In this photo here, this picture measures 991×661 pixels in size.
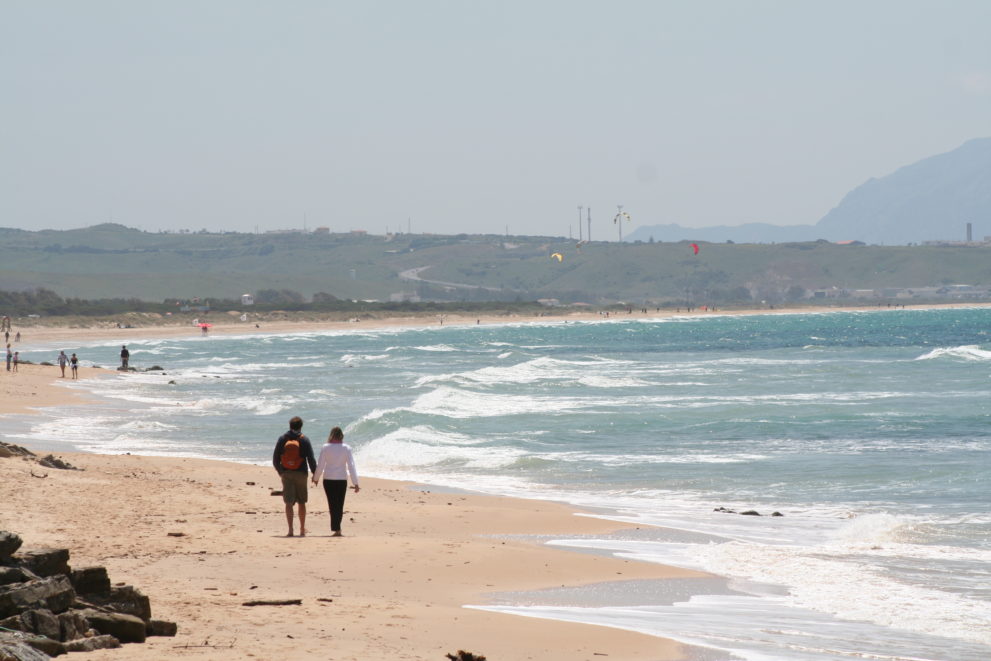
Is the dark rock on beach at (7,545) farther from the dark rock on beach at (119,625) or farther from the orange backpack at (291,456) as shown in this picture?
the orange backpack at (291,456)

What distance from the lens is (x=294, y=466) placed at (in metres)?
12.2

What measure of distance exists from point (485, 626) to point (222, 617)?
1737 mm

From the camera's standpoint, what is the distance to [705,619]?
913 cm

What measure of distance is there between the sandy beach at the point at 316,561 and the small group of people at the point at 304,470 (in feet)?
0.86

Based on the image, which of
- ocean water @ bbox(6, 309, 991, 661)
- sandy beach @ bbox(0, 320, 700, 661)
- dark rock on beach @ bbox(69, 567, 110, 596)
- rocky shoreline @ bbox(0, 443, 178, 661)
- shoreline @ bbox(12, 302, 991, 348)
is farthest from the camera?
shoreline @ bbox(12, 302, 991, 348)

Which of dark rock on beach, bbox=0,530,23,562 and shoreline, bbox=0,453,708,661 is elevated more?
dark rock on beach, bbox=0,530,23,562

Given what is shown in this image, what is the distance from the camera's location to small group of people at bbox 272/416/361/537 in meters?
12.0

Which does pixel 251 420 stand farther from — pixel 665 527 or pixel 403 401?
pixel 665 527

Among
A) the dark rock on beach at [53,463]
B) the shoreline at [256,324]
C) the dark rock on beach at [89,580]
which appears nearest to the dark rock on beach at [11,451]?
the dark rock on beach at [53,463]

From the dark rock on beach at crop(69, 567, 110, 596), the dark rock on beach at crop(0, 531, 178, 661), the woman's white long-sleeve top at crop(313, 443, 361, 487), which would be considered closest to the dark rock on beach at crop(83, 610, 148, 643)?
the dark rock on beach at crop(0, 531, 178, 661)

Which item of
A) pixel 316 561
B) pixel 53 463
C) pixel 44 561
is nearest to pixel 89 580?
pixel 44 561

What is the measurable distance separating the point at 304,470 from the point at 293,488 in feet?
0.90

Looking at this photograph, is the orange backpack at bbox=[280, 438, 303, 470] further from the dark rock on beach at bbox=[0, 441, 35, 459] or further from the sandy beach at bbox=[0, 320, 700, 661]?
the dark rock on beach at bbox=[0, 441, 35, 459]

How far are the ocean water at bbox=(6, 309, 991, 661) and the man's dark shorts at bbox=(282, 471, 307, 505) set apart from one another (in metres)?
2.68
